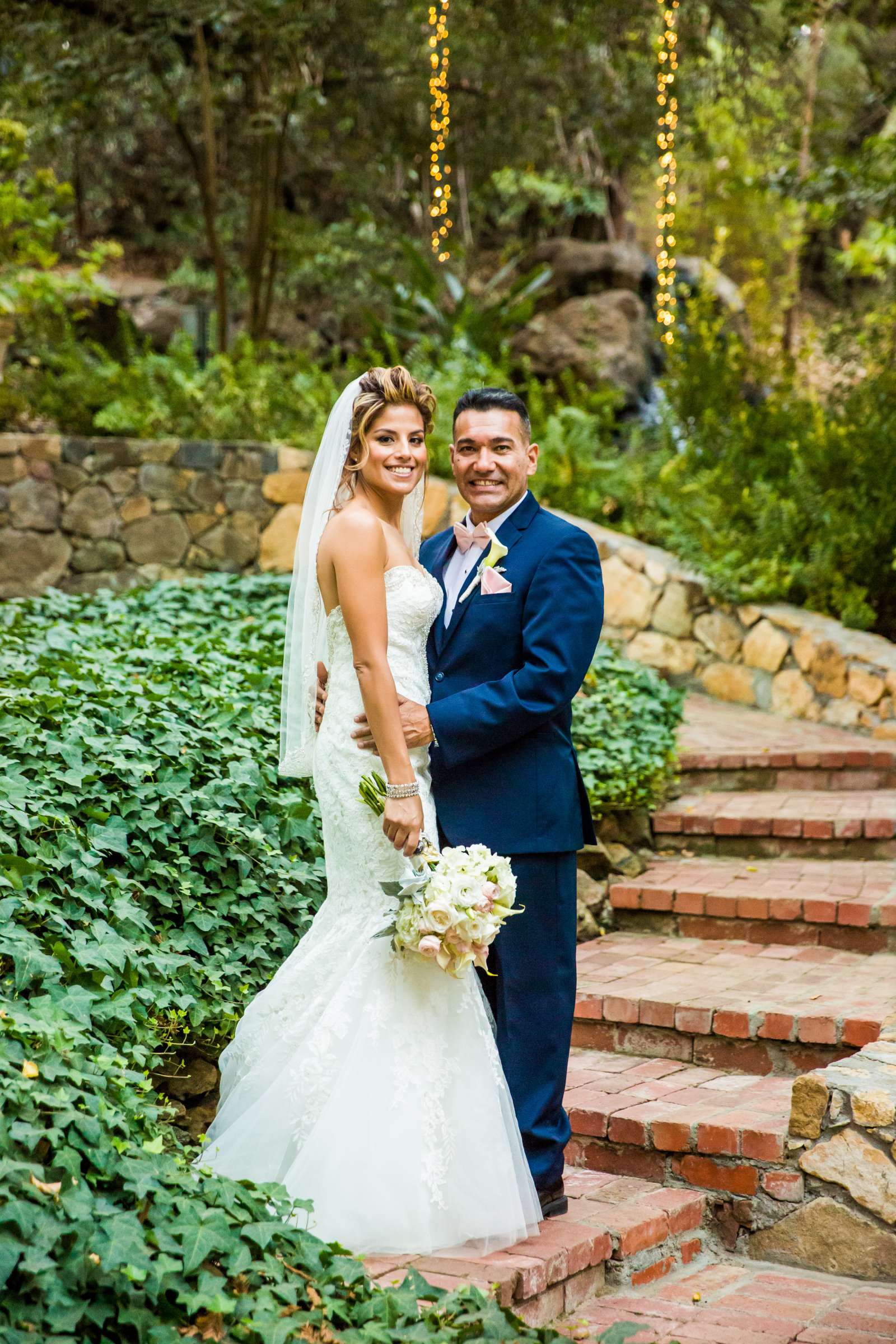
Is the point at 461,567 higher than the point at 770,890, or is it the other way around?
the point at 461,567

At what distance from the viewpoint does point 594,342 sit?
11438 mm

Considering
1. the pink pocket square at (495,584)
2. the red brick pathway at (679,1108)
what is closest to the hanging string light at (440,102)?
the pink pocket square at (495,584)

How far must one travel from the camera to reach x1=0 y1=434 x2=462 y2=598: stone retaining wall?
27.5 ft

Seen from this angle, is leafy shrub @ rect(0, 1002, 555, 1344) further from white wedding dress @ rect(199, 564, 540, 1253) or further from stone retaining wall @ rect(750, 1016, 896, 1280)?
stone retaining wall @ rect(750, 1016, 896, 1280)

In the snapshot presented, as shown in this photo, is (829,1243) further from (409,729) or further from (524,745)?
(409,729)

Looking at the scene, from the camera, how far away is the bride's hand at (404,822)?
8.95 ft

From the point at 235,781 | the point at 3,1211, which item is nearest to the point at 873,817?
the point at 235,781

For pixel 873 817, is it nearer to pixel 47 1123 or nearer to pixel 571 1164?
pixel 571 1164

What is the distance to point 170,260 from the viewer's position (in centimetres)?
1698

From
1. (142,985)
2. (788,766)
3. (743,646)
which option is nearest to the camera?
(142,985)

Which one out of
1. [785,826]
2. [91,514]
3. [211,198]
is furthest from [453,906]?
[211,198]

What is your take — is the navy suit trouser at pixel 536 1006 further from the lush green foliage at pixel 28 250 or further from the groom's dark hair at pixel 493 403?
the lush green foliage at pixel 28 250

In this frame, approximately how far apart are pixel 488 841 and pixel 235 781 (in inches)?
47.8

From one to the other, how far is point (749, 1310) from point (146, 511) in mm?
6934
